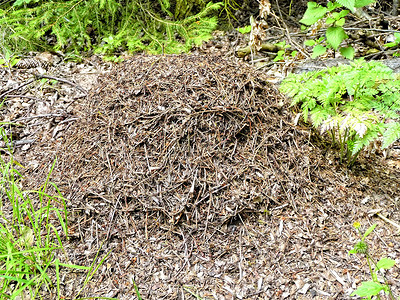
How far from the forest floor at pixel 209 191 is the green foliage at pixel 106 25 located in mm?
1210

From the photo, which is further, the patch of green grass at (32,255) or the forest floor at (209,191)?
the forest floor at (209,191)

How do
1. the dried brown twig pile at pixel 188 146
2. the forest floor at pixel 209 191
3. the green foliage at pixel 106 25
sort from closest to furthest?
the forest floor at pixel 209 191, the dried brown twig pile at pixel 188 146, the green foliage at pixel 106 25

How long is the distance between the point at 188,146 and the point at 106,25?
318 centimetres

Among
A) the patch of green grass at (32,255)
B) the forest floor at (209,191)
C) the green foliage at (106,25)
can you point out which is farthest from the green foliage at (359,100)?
the green foliage at (106,25)

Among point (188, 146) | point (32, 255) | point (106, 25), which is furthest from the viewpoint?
point (106, 25)

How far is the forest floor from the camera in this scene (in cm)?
205

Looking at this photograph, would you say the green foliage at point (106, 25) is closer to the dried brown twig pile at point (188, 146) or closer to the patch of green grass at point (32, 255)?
the dried brown twig pile at point (188, 146)

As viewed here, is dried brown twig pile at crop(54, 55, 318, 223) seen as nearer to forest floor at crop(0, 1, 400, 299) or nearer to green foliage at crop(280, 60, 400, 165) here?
forest floor at crop(0, 1, 400, 299)

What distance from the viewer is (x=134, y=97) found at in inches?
107

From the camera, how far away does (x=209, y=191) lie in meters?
2.34

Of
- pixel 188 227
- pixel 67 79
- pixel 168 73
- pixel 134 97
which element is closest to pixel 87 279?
pixel 188 227

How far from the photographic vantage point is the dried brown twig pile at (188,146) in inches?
92.4

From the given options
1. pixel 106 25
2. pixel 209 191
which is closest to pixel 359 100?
pixel 209 191

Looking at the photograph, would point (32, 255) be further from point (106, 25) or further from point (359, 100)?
point (106, 25)
